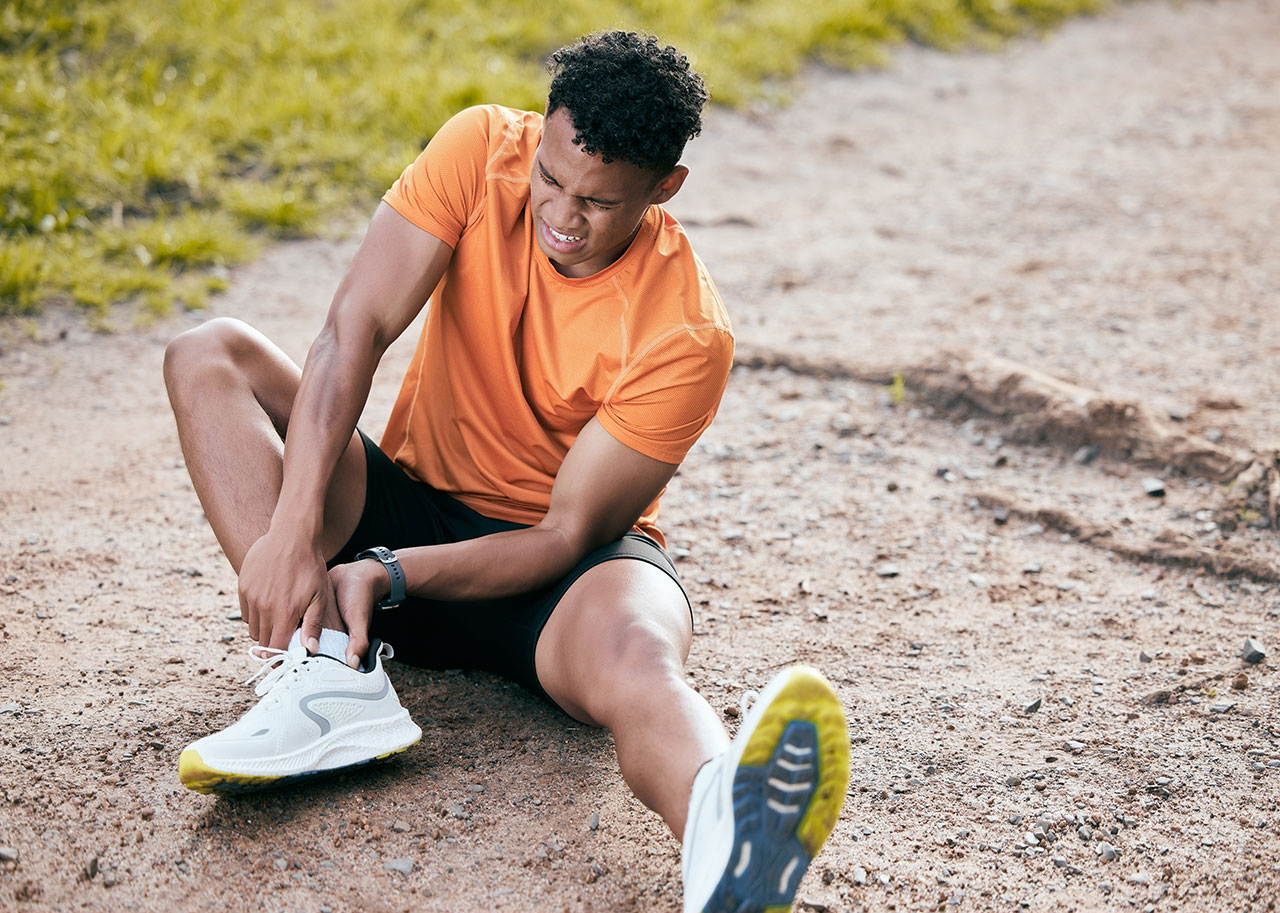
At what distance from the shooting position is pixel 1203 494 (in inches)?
142

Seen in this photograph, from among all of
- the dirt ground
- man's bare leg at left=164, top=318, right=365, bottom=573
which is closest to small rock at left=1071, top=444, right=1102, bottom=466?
the dirt ground

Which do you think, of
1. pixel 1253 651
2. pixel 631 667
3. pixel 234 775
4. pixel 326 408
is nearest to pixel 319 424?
pixel 326 408

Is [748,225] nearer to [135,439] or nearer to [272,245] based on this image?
[272,245]

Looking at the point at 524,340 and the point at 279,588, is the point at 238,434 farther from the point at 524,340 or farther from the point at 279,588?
the point at 524,340

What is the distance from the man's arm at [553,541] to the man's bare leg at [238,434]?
23cm

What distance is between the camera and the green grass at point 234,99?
4.79m

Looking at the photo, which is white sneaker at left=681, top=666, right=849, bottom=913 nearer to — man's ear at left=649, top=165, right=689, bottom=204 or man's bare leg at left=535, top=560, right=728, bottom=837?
man's bare leg at left=535, top=560, right=728, bottom=837

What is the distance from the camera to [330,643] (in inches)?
87.0

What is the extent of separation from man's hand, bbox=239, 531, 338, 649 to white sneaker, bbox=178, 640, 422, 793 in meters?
0.05

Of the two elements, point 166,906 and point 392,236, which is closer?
point 166,906

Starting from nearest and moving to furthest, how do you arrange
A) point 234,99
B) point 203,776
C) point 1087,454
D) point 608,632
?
point 203,776
point 608,632
point 1087,454
point 234,99

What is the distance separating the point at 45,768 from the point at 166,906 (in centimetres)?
50

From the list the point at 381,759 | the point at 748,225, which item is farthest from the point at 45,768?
the point at 748,225

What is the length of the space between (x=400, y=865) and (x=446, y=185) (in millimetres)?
1363
